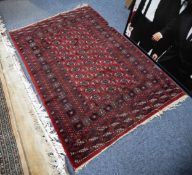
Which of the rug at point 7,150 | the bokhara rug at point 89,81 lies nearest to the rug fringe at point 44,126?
the bokhara rug at point 89,81

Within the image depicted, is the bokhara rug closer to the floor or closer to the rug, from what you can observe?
the floor

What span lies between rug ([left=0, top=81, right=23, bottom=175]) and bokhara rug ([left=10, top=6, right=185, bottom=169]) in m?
0.27

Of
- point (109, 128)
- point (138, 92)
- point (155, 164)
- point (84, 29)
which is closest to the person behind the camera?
point (155, 164)

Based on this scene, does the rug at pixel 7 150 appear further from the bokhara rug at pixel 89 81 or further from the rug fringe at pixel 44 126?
the bokhara rug at pixel 89 81

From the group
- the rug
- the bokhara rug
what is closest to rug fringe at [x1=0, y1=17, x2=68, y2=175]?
the bokhara rug

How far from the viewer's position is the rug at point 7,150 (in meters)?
1.20

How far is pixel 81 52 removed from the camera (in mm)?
1850

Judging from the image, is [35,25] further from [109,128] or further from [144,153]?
[144,153]

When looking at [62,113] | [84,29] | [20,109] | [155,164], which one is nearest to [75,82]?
[62,113]

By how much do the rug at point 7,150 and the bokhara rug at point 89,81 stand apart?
270 mm

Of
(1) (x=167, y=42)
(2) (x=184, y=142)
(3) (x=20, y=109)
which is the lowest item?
(3) (x=20, y=109)

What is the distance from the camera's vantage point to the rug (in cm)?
120

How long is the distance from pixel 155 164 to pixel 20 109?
958 mm

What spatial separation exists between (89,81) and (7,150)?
74 centimetres
